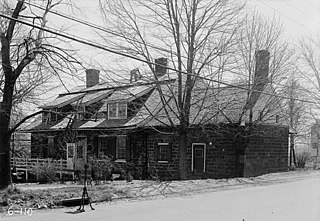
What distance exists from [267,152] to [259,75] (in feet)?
22.5

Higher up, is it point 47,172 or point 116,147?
point 116,147

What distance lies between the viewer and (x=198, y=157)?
26906 mm

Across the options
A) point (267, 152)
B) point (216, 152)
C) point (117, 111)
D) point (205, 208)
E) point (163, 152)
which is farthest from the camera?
point (117, 111)

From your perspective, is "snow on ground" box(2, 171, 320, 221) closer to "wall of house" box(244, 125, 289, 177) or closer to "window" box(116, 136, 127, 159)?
"wall of house" box(244, 125, 289, 177)

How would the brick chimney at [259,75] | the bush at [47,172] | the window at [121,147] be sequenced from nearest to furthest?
the brick chimney at [259,75] < the bush at [47,172] < the window at [121,147]

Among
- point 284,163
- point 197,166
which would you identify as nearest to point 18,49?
point 197,166

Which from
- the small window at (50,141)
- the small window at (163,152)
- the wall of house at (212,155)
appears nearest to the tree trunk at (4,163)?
the wall of house at (212,155)

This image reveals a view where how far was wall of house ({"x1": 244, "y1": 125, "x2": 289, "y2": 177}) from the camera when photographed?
87.5 feet

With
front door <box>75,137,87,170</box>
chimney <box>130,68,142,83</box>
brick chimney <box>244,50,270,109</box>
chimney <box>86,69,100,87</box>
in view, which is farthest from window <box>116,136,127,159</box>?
brick chimney <box>244,50,270,109</box>

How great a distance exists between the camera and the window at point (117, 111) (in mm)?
31078

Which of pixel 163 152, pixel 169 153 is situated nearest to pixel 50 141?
pixel 163 152

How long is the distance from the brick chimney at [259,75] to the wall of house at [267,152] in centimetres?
266

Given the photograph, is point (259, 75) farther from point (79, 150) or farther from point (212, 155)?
point (79, 150)

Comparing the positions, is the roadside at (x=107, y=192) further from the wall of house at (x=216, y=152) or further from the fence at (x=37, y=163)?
the fence at (x=37, y=163)
